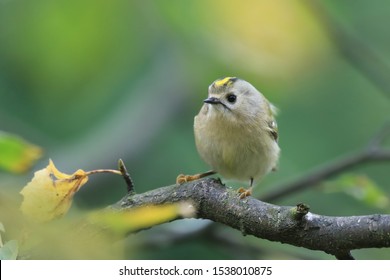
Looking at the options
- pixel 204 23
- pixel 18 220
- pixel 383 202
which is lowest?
pixel 18 220

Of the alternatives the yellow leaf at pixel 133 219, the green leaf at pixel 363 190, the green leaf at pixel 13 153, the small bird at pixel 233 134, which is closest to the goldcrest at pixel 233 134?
the small bird at pixel 233 134

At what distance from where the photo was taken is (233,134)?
13.6 ft

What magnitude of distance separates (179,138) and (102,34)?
270 centimetres

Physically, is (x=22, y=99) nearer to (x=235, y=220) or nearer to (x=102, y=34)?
(x=102, y=34)

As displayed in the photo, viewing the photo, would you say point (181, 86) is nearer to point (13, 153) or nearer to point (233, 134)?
point (233, 134)

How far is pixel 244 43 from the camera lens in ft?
17.2

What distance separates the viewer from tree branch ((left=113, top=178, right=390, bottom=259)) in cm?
222

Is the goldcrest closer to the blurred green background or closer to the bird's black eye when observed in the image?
the bird's black eye

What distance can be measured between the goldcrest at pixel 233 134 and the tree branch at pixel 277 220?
1138 mm

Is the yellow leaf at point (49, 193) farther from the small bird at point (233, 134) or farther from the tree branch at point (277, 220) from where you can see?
the small bird at point (233, 134)

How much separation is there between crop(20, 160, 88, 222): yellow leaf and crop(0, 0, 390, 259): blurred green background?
225 centimetres

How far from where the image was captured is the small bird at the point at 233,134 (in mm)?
4074

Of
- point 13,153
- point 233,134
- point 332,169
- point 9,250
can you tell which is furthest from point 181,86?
point 9,250
